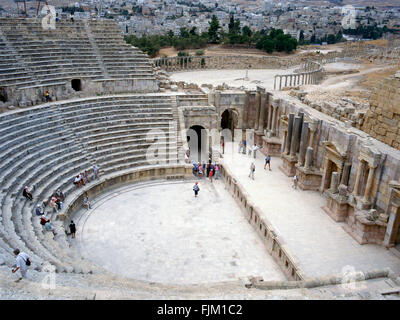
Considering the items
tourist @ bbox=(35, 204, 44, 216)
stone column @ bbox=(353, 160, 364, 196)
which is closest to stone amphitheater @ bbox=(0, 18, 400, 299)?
stone column @ bbox=(353, 160, 364, 196)

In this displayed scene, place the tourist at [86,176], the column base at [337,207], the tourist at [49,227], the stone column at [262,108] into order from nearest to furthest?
the tourist at [49,227]
the column base at [337,207]
the tourist at [86,176]
the stone column at [262,108]

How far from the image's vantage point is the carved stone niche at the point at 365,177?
13594 millimetres

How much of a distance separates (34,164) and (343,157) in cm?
1316

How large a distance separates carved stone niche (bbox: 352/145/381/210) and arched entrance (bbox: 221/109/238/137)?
1244 cm

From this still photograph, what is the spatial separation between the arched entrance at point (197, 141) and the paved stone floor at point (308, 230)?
3.50m

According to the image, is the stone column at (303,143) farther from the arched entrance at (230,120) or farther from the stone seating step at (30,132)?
the stone seating step at (30,132)

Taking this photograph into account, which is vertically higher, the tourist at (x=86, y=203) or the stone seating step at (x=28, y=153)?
the stone seating step at (x=28, y=153)

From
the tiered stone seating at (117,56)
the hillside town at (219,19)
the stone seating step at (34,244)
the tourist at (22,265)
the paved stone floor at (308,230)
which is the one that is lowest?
the paved stone floor at (308,230)

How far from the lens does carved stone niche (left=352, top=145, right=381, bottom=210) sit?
1359 centimetres

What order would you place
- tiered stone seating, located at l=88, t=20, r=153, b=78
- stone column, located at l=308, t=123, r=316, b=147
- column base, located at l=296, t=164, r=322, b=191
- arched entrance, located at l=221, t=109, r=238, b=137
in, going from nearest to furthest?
1. column base, located at l=296, t=164, r=322, b=191
2. stone column, located at l=308, t=123, r=316, b=147
3. tiered stone seating, located at l=88, t=20, r=153, b=78
4. arched entrance, located at l=221, t=109, r=238, b=137

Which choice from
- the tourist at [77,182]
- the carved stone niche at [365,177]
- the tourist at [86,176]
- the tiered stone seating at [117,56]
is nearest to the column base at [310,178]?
the carved stone niche at [365,177]

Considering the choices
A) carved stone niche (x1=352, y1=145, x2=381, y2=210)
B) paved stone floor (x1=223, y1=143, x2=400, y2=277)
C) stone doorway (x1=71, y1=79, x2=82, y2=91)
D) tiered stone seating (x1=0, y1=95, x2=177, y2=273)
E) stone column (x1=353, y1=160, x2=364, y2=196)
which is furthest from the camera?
stone doorway (x1=71, y1=79, x2=82, y2=91)

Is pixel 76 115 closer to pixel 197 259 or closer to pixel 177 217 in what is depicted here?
pixel 177 217

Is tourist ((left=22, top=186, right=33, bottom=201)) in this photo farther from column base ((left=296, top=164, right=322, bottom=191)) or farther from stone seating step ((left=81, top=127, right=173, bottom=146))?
column base ((left=296, top=164, right=322, bottom=191))
